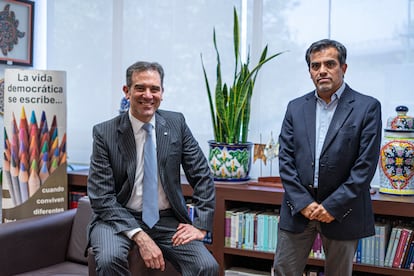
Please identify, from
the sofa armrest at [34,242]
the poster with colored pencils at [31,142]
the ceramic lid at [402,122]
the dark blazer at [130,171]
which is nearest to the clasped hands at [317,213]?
the dark blazer at [130,171]

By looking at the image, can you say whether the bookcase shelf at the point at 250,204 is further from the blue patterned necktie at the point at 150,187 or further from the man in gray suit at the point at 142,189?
the blue patterned necktie at the point at 150,187

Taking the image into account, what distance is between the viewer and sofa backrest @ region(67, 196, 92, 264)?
2820 millimetres

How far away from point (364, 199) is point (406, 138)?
2.15ft

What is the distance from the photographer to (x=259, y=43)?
350 cm

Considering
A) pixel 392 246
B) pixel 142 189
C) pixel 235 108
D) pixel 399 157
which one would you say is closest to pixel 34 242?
pixel 142 189

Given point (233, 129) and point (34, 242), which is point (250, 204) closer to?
point (233, 129)

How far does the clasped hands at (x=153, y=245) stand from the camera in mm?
2148

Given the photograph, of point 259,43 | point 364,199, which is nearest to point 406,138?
point 364,199

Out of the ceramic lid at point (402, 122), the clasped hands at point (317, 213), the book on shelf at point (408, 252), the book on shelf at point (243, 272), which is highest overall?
the ceramic lid at point (402, 122)

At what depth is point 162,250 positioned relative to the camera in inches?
90.4

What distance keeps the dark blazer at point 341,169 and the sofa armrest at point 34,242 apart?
131cm

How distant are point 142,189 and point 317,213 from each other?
805 millimetres

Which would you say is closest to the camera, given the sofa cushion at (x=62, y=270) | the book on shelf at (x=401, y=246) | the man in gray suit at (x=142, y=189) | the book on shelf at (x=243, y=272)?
the man in gray suit at (x=142, y=189)

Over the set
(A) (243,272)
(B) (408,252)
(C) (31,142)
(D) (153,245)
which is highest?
(C) (31,142)
